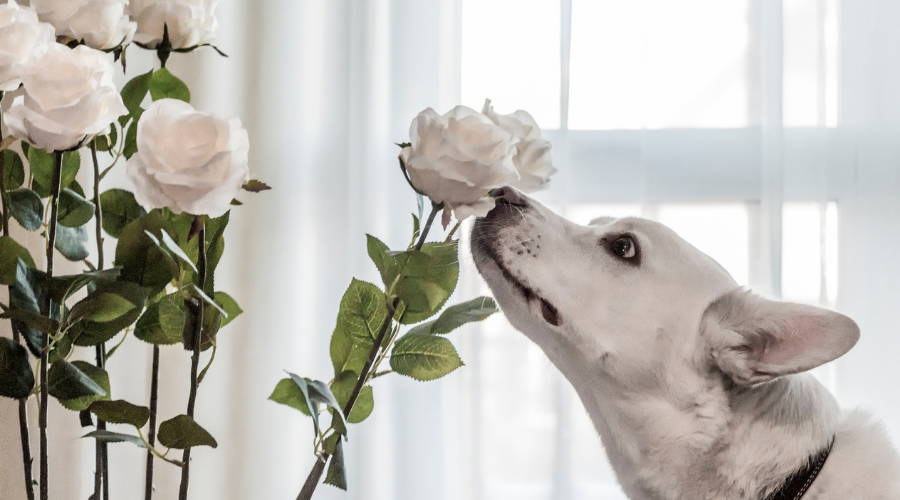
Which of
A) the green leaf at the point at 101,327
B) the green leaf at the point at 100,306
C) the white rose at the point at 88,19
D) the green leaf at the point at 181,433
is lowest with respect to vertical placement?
the green leaf at the point at 181,433

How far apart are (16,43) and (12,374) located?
0.23 m

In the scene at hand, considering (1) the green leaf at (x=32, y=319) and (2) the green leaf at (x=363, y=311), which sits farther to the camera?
(2) the green leaf at (x=363, y=311)

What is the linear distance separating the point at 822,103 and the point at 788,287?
0.36m

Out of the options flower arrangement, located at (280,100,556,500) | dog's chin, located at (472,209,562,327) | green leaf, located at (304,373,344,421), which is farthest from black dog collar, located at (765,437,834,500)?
green leaf, located at (304,373,344,421)

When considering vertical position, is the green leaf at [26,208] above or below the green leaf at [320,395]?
above

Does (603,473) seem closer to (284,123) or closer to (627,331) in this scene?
(627,331)

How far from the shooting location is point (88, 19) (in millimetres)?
581

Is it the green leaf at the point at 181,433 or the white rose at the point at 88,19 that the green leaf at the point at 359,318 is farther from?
the white rose at the point at 88,19

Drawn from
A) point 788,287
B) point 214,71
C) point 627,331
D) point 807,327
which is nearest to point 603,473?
point 788,287

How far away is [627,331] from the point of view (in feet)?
3.26

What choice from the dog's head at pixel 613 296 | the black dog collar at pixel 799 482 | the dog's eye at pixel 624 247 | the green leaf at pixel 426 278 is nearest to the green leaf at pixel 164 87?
the green leaf at pixel 426 278

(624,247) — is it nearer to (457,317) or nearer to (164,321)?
(457,317)

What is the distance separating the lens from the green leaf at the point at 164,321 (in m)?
0.63

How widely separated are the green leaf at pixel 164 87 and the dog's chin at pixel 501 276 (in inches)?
16.0
